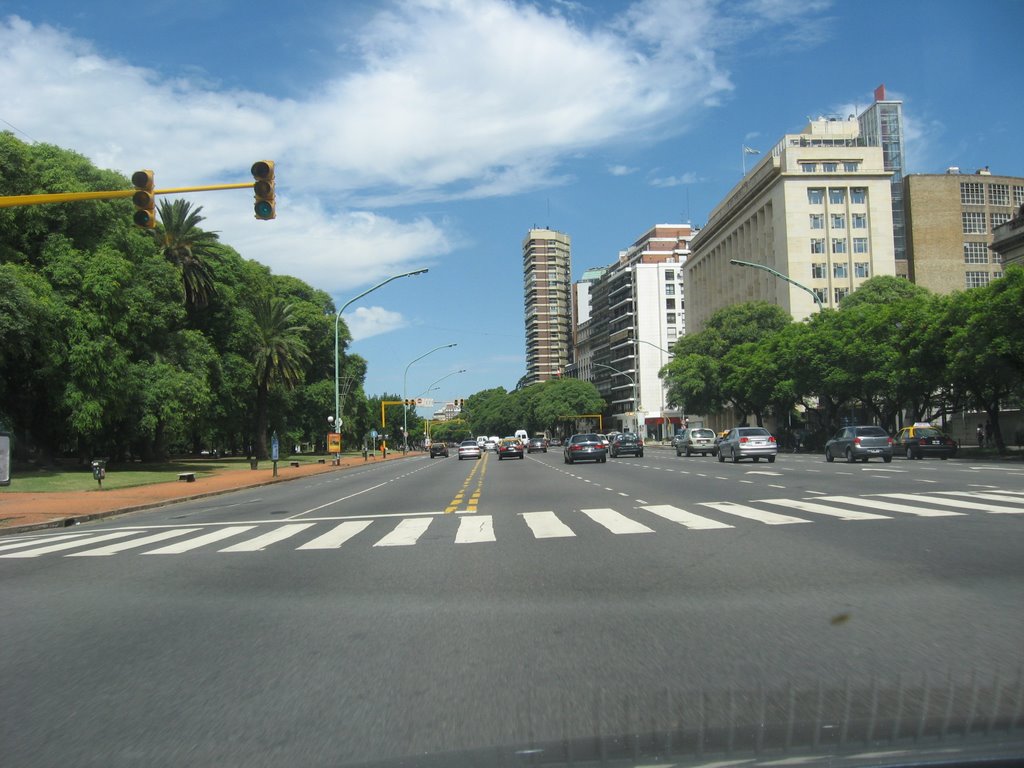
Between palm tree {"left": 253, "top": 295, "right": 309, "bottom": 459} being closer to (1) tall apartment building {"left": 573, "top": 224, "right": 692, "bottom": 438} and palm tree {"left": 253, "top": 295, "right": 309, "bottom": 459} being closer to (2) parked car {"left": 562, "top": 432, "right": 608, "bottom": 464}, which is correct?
(2) parked car {"left": 562, "top": 432, "right": 608, "bottom": 464}

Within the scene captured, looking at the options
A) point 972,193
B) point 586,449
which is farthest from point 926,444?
point 972,193

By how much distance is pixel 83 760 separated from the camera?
4469mm

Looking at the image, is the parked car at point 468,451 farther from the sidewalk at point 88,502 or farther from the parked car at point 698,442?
the sidewalk at point 88,502

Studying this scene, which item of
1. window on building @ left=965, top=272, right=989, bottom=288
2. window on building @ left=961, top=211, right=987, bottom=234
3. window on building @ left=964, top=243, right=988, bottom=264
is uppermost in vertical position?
window on building @ left=961, top=211, right=987, bottom=234

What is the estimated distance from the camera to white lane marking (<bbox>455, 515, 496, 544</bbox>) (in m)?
13.0

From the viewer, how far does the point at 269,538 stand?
14305mm

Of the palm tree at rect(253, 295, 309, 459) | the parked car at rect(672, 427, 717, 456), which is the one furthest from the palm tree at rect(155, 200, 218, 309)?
the parked car at rect(672, 427, 717, 456)

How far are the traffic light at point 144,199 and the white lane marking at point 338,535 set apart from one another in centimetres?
593

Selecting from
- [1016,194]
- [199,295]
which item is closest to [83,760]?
[199,295]

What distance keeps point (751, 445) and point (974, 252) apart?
73679 millimetres

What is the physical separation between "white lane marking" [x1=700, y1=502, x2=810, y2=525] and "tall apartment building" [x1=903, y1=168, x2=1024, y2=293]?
90.8 m

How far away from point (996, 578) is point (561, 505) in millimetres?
10824

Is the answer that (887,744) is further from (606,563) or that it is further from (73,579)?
(73,579)

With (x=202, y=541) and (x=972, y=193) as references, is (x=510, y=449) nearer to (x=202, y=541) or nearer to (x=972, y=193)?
(x=202, y=541)
